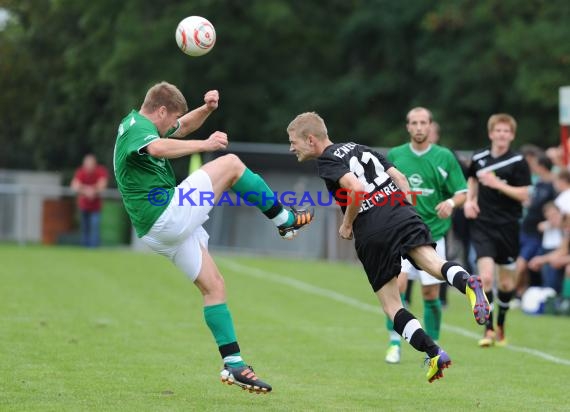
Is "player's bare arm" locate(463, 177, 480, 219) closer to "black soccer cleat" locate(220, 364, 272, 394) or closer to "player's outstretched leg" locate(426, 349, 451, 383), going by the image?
"player's outstretched leg" locate(426, 349, 451, 383)

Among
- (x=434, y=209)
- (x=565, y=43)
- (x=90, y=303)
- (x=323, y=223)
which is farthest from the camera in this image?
(x=565, y=43)

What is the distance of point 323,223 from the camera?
81.6 ft

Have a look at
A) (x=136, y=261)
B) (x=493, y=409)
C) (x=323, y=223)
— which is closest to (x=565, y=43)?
(x=323, y=223)

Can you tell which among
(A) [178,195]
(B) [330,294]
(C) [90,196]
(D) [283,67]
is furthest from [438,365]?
(D) [283,67]

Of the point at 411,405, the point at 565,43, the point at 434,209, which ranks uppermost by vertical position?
the point at 565,43

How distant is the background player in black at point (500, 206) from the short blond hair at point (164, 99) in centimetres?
458

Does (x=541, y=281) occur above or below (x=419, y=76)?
below

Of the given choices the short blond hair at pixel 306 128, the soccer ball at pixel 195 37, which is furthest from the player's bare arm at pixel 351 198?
the soccer ball at pixel 195 37

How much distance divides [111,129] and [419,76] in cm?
930

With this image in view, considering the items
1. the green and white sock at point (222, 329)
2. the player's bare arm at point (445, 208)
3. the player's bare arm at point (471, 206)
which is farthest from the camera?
the player's bare arm at point (471, 206)

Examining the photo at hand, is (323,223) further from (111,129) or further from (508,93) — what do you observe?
Answer: (111,129)

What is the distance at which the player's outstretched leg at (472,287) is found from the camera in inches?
305

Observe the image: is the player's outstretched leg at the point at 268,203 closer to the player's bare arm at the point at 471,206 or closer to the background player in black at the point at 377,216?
the background player in black at the point at 377,216

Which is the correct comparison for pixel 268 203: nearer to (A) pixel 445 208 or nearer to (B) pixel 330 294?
(A) pixel 445 208
